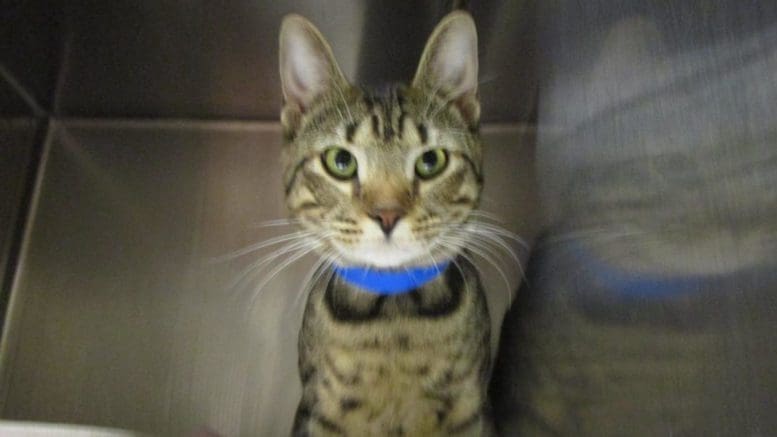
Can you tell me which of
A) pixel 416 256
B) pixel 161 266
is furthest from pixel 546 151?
pixel 161 266

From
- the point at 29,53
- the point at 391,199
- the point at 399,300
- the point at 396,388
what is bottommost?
the point at 396,388

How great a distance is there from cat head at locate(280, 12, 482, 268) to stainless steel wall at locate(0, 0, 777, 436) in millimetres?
131

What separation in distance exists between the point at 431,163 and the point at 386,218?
0.11 m

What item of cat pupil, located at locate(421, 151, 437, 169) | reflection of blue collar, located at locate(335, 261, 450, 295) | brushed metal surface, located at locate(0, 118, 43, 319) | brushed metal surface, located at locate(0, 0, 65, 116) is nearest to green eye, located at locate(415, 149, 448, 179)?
cat pupil, located at locate(421, 151, 437, 169)

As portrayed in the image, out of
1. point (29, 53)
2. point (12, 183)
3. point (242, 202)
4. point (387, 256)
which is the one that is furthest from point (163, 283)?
point (387, 256)

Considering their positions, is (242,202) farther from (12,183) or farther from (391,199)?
(391,199)

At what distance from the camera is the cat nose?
0.66m

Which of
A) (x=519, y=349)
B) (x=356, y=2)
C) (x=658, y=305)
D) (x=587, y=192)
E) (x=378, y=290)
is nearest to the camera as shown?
(x=658, y=305)

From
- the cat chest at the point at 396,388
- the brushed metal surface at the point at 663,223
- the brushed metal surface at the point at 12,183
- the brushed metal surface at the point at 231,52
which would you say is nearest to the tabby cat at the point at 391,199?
the cat chest at the point at 396,388

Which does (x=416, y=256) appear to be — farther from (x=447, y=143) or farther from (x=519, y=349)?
(x=519, y=349)

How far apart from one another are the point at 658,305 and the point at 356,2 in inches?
29.1

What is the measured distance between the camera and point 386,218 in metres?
0.66

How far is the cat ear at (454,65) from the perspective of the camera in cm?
73

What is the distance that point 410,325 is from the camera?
2.44 feet
